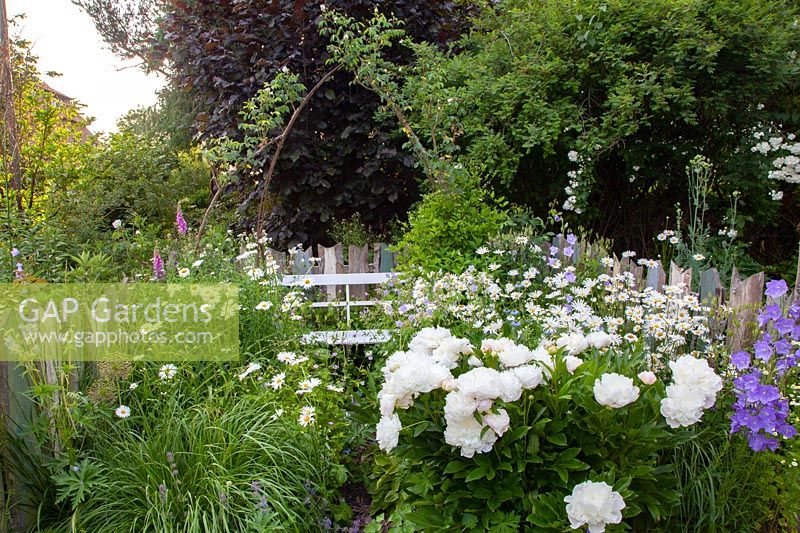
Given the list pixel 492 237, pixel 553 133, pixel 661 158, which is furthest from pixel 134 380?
pixel 661 158

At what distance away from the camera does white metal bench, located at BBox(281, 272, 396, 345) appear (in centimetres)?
317

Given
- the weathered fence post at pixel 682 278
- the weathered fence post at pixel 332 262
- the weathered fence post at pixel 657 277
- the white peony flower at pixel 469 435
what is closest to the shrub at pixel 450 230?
the weathered fence post at pixel 332 262

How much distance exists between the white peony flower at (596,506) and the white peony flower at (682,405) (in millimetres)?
Result: 286

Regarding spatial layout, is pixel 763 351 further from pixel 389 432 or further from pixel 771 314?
pixel 389 432

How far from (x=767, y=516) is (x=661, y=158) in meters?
3.69

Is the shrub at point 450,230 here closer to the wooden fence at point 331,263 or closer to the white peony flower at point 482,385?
the wooden fence at point 331,263

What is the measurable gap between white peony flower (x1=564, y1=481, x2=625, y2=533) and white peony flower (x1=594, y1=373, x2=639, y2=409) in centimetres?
21

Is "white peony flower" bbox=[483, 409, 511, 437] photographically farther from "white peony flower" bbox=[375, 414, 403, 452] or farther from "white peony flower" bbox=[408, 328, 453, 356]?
"white peony flower" bbox=[408, 328, 453, 356]

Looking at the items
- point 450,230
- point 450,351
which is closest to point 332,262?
point 450,230

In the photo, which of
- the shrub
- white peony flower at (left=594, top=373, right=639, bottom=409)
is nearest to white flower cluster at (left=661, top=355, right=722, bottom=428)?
white peony flower at (left=594, top=373, right=639, bottom=409)

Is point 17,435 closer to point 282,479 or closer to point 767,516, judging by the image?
point 282,479

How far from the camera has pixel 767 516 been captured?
6.94ft

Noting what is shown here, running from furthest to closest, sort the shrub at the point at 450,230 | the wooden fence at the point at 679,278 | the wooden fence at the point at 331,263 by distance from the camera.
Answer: the wooden fence at the point at 331,263 → the shrub at the point at 450,230 → the wooden fence at the point at 679,278

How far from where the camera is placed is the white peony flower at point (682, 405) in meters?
1.55
